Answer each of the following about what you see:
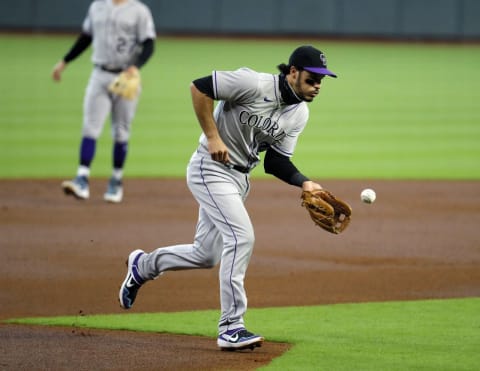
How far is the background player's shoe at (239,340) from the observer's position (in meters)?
6.30

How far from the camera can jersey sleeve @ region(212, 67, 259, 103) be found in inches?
251

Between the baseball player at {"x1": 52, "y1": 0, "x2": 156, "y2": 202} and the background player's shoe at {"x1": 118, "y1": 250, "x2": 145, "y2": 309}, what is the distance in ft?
15.8

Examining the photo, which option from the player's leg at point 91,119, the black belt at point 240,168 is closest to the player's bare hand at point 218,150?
the black belt at point 240,168

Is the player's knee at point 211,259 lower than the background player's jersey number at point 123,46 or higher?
lower

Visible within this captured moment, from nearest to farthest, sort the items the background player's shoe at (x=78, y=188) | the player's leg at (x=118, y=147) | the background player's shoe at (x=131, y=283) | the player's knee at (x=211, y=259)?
the player's knee at (x=211, y=259), the background player's shoe at (x=131, y=283), the background player's shoe at (x=78, y=188), the player's leg at (x=118, y=147)

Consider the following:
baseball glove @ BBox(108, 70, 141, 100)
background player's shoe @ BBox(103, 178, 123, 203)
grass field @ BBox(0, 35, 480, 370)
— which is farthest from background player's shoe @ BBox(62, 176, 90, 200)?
grass field @ BBox(0, 35, 480, 370)

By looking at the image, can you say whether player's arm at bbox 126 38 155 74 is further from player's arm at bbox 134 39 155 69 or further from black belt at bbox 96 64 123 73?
black belt at bbox 96 64 123 73

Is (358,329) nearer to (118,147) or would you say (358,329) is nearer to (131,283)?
(131,283)

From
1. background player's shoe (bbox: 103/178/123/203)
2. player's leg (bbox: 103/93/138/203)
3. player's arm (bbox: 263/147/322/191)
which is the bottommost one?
background player's shoe (bbox: 103/178/123/203)

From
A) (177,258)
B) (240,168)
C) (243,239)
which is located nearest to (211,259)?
(177,258)

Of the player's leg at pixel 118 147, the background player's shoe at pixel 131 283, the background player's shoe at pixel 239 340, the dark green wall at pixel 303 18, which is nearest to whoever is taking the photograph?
the background player's shoe at pixel 239 340

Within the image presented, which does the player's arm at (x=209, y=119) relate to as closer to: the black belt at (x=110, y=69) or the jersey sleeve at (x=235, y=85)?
the jersey sleeve at (x=235, y=85)

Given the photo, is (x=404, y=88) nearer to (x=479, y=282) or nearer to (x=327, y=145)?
(x=327, y=145)

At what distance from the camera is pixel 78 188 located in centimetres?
1191
